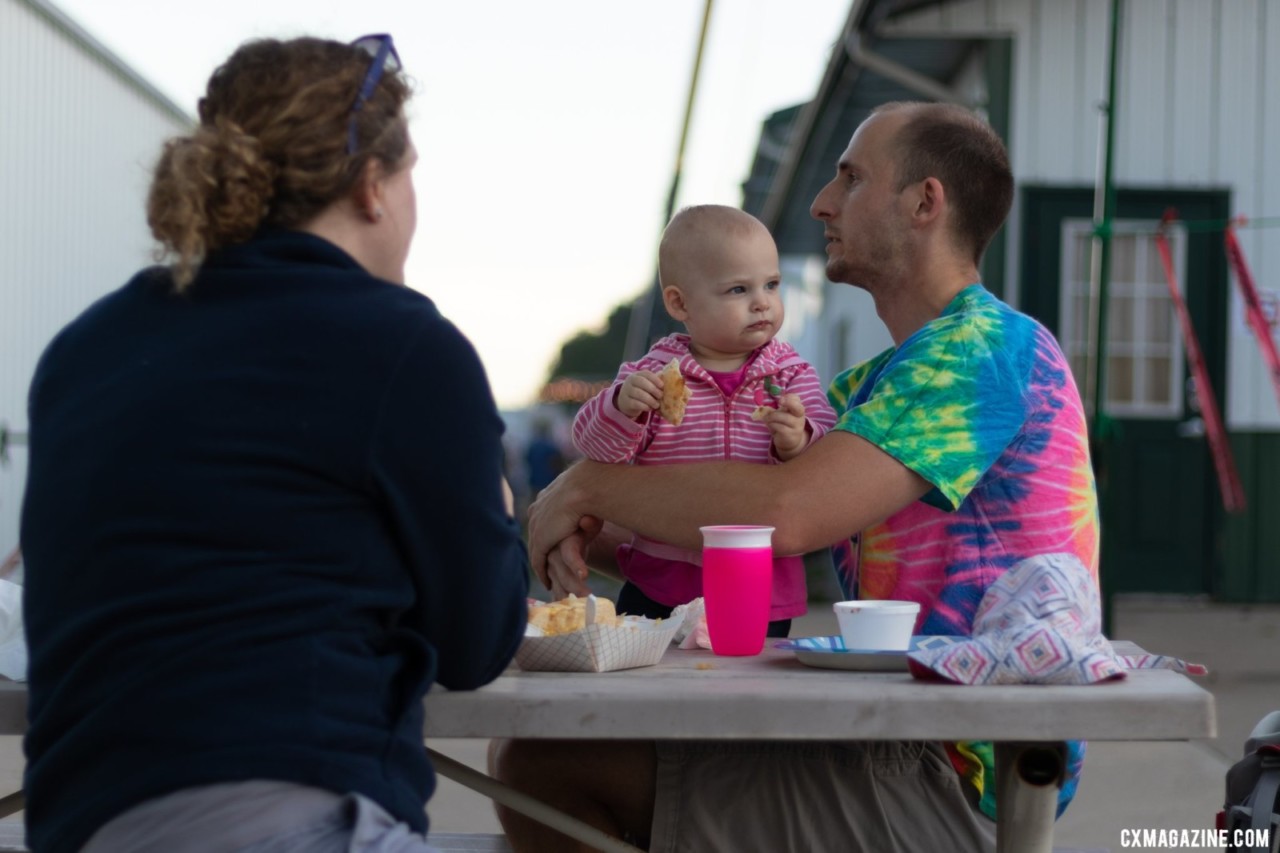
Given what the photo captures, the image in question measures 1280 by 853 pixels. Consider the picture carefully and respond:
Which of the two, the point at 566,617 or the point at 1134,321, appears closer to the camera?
the point at 566,617

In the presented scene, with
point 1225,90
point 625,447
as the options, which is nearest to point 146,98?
point 1225,90

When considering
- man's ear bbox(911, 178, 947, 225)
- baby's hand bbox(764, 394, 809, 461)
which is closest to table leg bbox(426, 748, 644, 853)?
baby's hand bbox(764, 394, 809, 461)

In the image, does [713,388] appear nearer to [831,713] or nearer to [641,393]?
[641,393]

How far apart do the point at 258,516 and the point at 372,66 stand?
1.93 ft

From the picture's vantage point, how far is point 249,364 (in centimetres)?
171

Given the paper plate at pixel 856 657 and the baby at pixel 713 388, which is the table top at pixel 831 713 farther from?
the baby at pixel 713 388

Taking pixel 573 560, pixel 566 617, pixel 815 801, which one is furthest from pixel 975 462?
pixel 573 560

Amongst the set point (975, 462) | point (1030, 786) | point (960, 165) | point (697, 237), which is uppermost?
point (960, 165)

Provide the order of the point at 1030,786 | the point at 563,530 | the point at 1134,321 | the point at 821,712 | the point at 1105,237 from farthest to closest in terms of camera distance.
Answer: the point at 1134,321
the point at 1105,237
the point at 563,530
the point at 1030,786
the point at 821,712

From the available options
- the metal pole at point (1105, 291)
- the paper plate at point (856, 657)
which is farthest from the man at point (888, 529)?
the metal pole at point (1105, 291)

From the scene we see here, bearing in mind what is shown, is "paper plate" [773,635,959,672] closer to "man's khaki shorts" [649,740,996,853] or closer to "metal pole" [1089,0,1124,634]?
"man's khaki shorts" [649,740,996,853]

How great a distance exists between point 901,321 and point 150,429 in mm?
1627

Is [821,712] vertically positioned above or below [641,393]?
below

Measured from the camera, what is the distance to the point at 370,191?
1.89 metres
